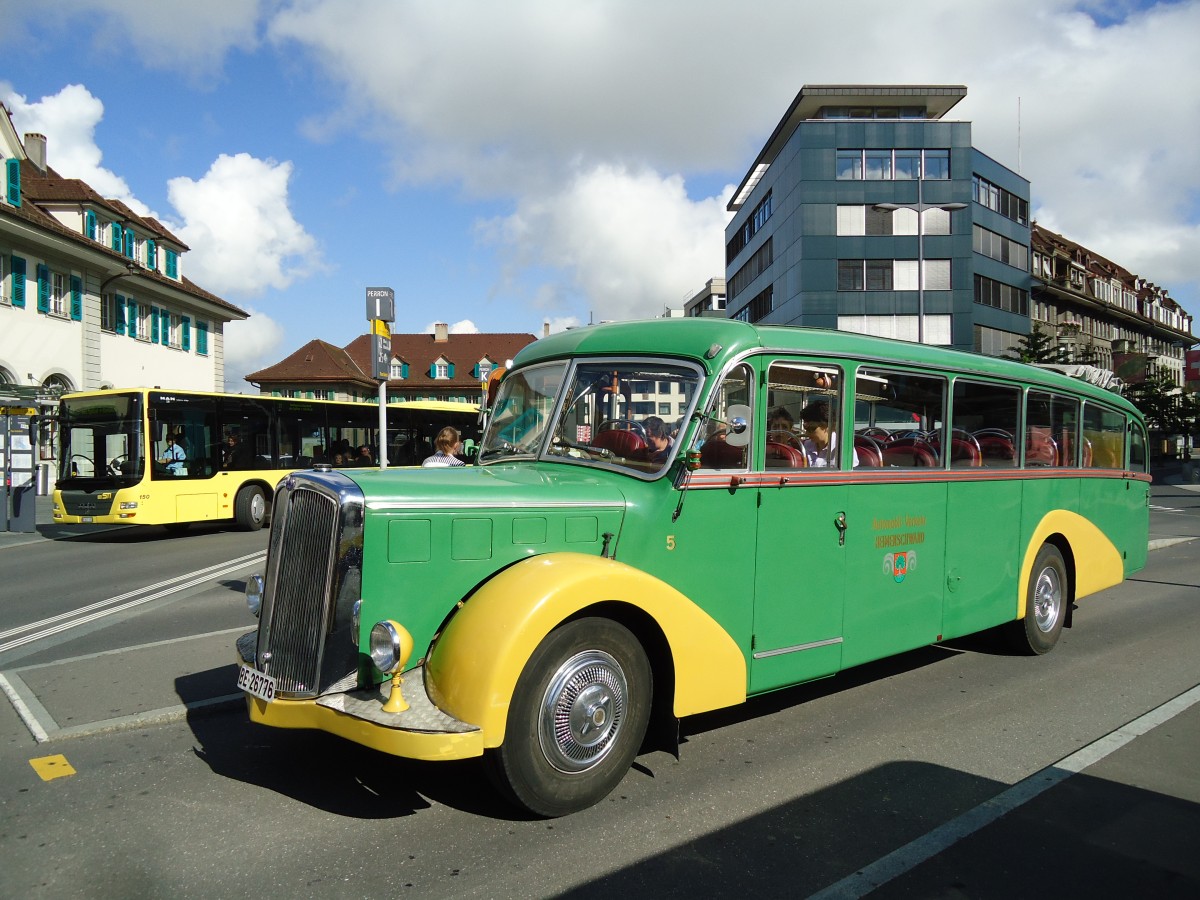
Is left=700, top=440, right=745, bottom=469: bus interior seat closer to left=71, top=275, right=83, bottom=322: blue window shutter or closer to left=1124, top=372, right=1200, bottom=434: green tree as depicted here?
left=71, top=275, right=83, bottom=322: blue window shutter

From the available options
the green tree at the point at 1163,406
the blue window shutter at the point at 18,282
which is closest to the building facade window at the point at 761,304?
the green tree at the point at 1163,406

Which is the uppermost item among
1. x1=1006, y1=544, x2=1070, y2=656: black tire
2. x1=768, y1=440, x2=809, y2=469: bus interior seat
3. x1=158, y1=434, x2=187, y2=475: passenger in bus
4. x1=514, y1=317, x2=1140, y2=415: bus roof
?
x1=514, y1=317, x2=1140, y2=415: bus roof

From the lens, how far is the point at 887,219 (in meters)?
44.8

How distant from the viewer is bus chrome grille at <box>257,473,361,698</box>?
12.5 feet

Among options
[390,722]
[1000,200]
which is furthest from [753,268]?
[390,722]

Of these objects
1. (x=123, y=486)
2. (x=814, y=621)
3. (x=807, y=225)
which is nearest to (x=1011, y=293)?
(x=807, y=225)

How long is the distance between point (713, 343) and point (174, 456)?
14.6m

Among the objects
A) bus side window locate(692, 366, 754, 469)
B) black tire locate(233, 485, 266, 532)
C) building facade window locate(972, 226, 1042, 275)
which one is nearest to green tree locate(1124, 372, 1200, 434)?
building facade window locate(972, 226, 1042, 275)

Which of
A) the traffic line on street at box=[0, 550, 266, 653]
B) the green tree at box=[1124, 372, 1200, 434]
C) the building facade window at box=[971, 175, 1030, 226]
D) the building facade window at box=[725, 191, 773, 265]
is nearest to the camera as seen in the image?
the traffic line on street at box=[0, 550, 266, 653]

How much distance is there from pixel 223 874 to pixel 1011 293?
53693 millimetres

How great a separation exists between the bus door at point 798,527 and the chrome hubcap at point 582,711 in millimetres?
963

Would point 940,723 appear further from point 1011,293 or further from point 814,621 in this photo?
point 1011,293

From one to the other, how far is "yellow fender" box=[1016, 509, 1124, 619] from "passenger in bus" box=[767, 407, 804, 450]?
3020 millimetres

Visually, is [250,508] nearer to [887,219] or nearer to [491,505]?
[491,505]
